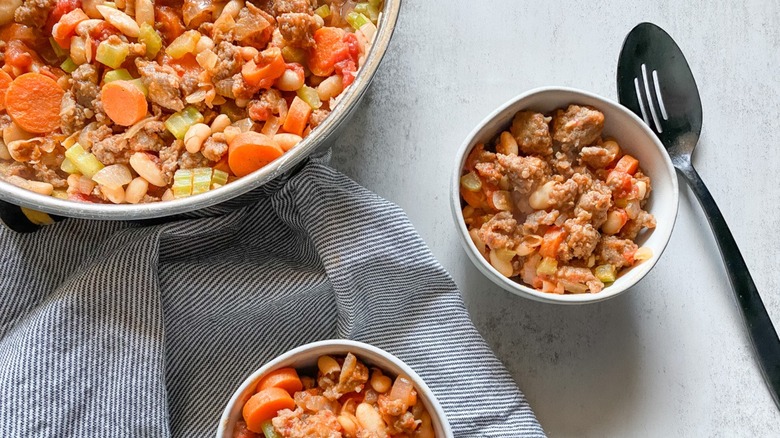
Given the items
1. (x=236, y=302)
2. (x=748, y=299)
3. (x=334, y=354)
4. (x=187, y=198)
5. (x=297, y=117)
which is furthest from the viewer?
(x=748, y=299)

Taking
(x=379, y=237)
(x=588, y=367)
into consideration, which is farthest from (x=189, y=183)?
(x=588, y=367)

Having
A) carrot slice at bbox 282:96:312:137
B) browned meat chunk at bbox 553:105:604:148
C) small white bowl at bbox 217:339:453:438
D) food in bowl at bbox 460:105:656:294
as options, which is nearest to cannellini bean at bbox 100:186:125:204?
carrot slice at bbox 282:96:312:137

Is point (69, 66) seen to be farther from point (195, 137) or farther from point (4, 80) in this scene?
Answer: point (195, 137)

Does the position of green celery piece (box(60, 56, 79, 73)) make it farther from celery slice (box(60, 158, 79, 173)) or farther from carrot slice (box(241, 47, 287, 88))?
carrot slice (box(241, 47, 287, 88))

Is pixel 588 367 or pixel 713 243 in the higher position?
pixel 713 243

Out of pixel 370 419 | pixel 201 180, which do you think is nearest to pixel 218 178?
pixel 201 180

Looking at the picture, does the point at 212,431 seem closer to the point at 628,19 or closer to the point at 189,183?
the point at 189,183

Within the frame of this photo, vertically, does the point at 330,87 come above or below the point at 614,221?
above
